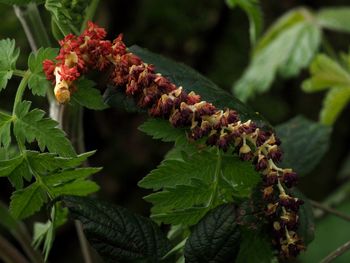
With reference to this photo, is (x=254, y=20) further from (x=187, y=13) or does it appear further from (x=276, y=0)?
(x=276, y=0)

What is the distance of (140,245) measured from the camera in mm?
838

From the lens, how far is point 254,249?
875 millimetres

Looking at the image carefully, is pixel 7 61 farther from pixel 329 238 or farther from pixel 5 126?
pixel 329 238

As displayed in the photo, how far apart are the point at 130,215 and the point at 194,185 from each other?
0.10 m

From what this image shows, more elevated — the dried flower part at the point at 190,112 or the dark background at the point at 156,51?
the dried flower part at the point at 190,112

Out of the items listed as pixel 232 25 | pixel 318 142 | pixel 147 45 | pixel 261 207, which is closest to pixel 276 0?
pixel 232 25

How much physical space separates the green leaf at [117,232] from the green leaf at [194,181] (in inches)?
1.1

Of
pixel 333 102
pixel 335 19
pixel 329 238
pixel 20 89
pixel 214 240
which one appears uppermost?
pixel 20 89

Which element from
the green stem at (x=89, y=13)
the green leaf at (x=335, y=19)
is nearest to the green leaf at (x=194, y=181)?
the green stem at (x=89, y=13)

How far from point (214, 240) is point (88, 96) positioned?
0.80 ft

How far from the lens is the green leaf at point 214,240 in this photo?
0.82 metres

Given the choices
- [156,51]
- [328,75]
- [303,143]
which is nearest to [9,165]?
[303,143]

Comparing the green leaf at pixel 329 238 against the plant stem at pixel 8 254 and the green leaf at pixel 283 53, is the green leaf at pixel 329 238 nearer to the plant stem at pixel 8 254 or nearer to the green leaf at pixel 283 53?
the green leaf at pixel 283 53

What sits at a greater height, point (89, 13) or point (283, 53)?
point (89, 13)
